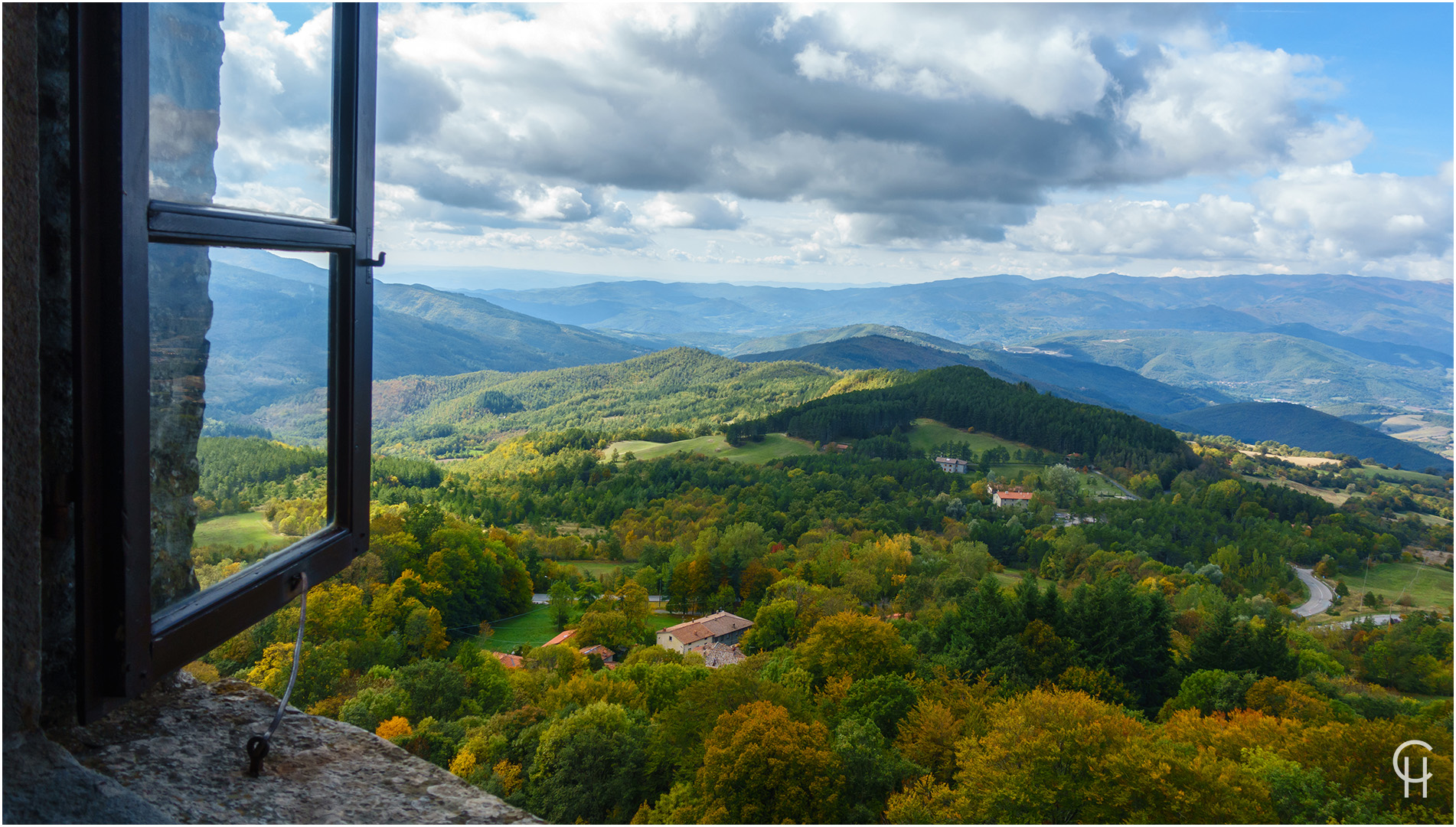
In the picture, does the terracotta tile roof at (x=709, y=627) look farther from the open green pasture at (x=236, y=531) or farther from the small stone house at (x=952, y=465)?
the small stone house at (x=952, y=465)

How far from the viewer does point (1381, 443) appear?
168 meters

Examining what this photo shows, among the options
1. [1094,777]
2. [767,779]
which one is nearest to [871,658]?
[767,779]

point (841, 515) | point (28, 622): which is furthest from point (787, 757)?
point (841, 515)

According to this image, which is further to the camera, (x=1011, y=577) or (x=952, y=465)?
(x=952, y=465)

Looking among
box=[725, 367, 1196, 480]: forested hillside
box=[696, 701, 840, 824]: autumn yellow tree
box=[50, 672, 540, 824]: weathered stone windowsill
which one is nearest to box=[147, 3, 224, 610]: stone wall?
box=[50, 672, 540, 824]: weathered stone windowsill

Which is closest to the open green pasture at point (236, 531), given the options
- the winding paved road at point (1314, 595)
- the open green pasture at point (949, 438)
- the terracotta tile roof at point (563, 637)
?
the terracotta tile roof at point (563, 637)

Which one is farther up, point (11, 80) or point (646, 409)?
point (11, 80)

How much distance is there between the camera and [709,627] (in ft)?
108

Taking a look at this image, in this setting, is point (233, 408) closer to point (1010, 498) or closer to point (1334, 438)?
point (1010, 498)

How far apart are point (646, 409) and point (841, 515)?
91.7 m

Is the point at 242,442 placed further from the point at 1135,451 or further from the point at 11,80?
the point at 1135,451

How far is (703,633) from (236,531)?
31.3 metres

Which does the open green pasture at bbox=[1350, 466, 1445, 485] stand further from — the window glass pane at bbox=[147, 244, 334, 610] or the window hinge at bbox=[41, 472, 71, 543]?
the window hinge at bbox=[41, 472, 71, 543]

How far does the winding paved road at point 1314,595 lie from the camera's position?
45.3m
